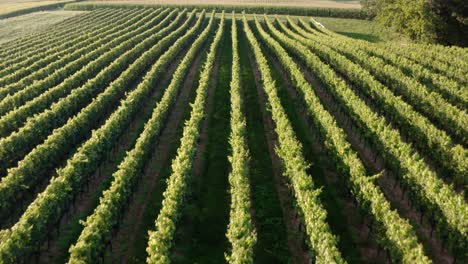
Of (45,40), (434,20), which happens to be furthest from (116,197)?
(434,20)

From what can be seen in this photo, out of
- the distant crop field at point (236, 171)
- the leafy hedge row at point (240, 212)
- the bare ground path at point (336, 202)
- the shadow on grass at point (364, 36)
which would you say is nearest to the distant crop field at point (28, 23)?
the distant crop field at point (236, 171)

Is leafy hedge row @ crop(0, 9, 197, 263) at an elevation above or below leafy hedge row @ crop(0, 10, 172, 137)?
above

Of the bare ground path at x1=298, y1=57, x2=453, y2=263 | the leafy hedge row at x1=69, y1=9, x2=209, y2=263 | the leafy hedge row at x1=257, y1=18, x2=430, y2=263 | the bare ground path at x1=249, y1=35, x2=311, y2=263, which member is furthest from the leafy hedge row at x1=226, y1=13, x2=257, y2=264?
the bare ground path at x1=298, y1=57, x2=453, y2=263

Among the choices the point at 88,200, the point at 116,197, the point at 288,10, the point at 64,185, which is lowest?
the point at 288,10

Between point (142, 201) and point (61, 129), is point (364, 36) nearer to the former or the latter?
point (61, 129)

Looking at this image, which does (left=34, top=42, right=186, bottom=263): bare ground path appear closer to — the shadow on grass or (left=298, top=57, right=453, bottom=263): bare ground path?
(left=298, top=57, right=453, bottom=263): bare ground path

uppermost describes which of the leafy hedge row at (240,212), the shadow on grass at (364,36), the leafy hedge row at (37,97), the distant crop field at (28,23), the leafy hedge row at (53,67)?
the leafy hedge row at (240,212)

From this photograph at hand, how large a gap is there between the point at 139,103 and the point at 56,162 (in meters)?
10.8

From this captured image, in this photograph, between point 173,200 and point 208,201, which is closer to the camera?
point 173,200

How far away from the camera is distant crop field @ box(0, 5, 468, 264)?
19.6 m

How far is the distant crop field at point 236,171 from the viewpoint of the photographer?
64.4 feet

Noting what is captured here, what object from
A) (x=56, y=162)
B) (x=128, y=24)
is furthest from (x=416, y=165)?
(x=128, y=24)

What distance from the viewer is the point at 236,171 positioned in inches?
912

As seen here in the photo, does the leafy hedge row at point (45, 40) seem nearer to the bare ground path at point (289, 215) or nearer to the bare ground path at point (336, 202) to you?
the bare ground path at point (289, 215)
